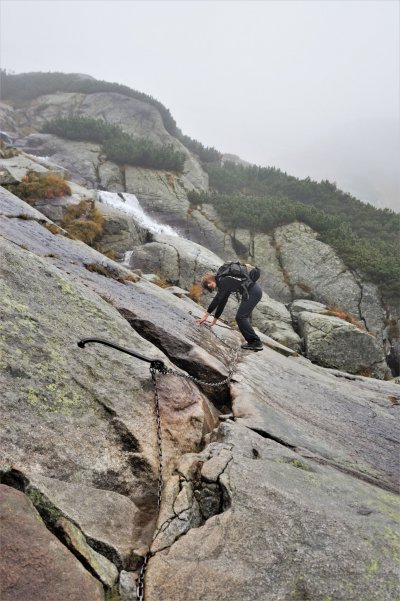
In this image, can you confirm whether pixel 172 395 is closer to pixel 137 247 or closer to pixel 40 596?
pixel 40 596

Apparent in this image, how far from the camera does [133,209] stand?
30.2 meters

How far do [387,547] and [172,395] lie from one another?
316 centimetres

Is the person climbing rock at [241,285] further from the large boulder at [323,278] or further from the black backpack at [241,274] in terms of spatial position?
the large boulder at [323,278]

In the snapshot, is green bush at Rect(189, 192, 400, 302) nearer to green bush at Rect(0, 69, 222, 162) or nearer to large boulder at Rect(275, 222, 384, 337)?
large boulder at Rect(275, 222, 384, 337)

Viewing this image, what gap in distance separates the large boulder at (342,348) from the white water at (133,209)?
45.1 feet

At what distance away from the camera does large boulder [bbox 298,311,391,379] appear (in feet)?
59.7

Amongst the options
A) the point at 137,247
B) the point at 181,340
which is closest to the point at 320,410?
the point at 181,340

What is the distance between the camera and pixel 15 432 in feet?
12.8

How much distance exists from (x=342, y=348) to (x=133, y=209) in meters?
A: 19.6

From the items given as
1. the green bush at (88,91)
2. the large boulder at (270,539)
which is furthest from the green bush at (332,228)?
the large boulder at (270,539)

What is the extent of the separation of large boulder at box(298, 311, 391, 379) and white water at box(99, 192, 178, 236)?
13.7 metres

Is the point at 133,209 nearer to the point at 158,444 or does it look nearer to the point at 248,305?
the point at 248,305

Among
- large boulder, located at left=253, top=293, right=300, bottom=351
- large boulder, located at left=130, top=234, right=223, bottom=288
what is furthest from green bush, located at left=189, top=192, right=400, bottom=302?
large boulder, located at left=130, top=234, right=223, bottom=288

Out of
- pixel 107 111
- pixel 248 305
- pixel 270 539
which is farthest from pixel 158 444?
pixel 107 111
